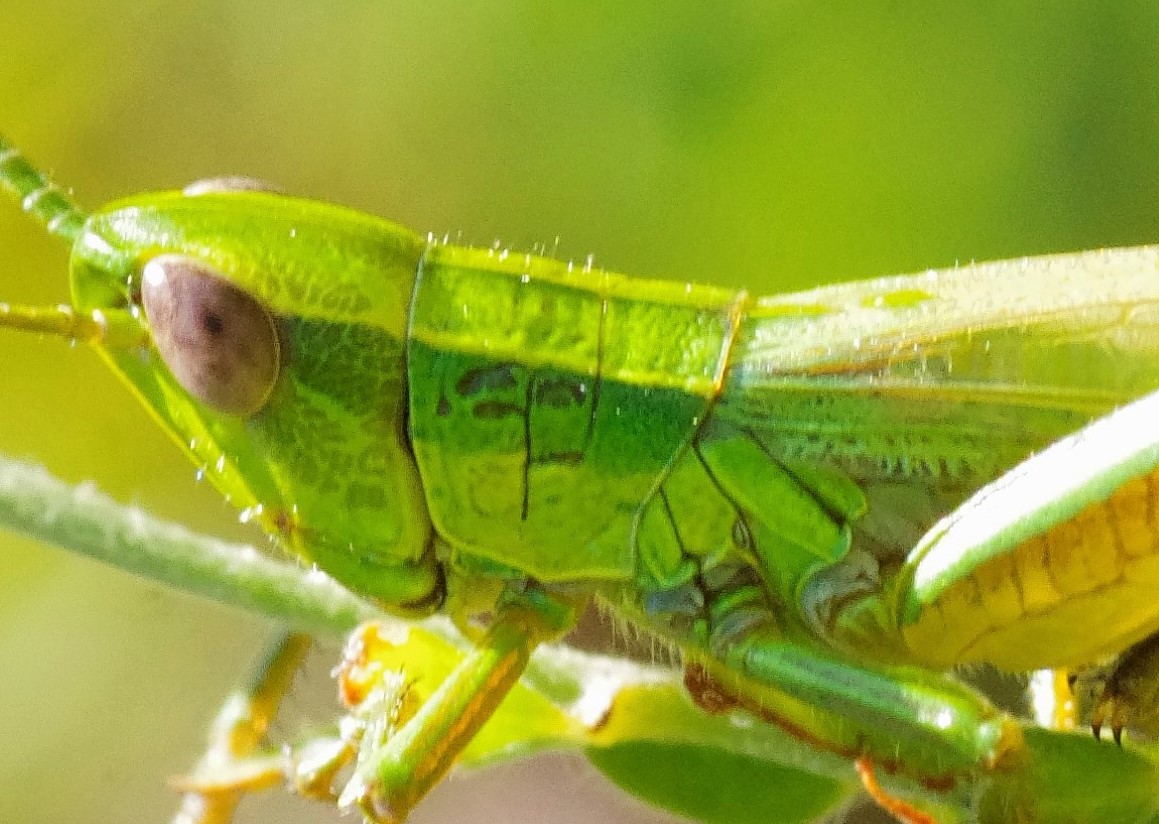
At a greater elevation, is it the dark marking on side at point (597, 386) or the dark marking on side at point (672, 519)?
the dark marking on side at point (597, 386)

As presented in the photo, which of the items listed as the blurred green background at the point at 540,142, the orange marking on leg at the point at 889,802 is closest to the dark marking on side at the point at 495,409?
the orange marking on leg at the point at 889,802

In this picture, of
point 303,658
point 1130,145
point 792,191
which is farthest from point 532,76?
point 303,658

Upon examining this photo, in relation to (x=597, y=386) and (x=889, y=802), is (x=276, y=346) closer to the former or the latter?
(x=597, y=386)

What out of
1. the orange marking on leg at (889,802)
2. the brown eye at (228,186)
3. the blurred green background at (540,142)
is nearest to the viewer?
the orange marking on leg at (889,802)

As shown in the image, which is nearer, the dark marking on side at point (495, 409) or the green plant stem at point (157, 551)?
the dark marking on side at point (495, 409)

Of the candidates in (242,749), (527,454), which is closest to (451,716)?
(527,454)

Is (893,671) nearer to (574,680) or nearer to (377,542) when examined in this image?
(574,680)

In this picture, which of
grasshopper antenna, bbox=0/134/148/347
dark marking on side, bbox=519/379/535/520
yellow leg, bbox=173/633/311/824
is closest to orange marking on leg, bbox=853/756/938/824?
dark marking on side, bbox=519/379/535/520

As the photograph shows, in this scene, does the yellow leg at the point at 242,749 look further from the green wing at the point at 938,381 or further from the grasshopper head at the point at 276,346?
the green wing at the point at 938,381
